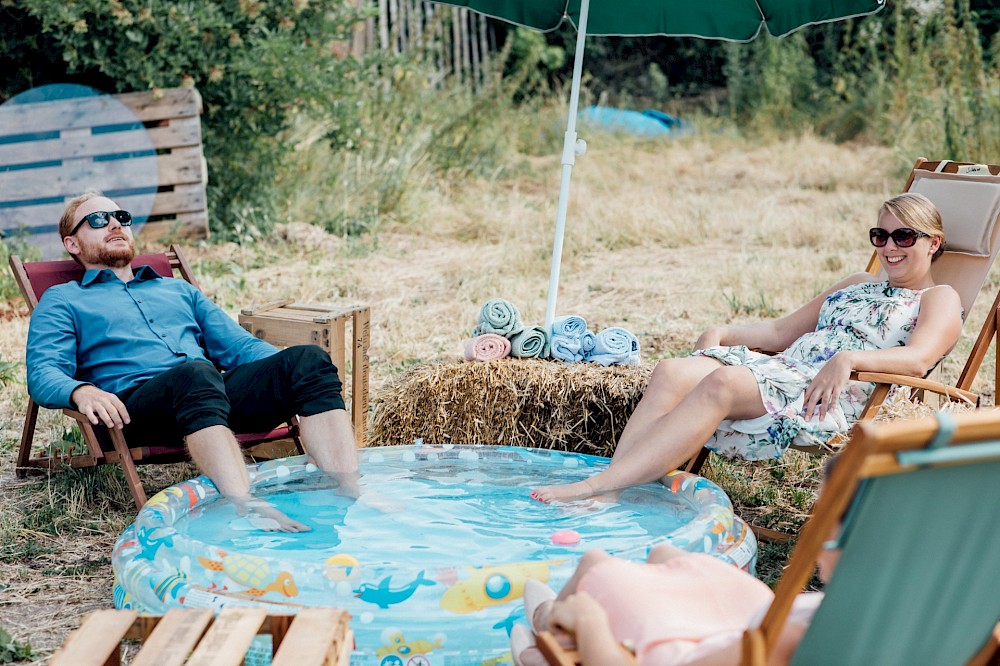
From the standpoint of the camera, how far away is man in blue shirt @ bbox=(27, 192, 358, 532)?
3.56 m

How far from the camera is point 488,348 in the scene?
4504mm

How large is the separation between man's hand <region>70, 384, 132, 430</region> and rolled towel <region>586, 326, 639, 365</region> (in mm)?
1914

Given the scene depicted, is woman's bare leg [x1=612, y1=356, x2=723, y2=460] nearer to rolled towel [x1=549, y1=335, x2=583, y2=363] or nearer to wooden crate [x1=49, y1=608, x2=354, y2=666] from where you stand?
rolled towel [x1=549, y1=335, x2=583, y2=363]

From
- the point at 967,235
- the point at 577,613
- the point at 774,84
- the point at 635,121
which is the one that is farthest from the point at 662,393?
the point at 774,84

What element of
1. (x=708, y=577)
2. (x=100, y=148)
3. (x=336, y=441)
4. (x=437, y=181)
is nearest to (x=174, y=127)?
(x=100, y=148)

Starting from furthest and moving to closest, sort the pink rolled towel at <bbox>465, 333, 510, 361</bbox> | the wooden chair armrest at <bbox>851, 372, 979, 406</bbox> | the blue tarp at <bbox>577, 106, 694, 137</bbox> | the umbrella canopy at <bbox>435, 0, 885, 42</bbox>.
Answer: the blue tarp at <bbox>577, 106, 694, 137</bbox> < the umbrella canopy at <bbox>435, 0, 885, 42</bbox> < the pink rolled towel at <bbox>465, 333, 510, 361</bbox> < the wooden chair armrest at <bbox>851, 372, 979, 406</bbox>

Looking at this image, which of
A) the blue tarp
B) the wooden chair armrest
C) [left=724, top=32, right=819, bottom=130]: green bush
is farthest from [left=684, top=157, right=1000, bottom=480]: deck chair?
[left=724, top=32, right=819, bottom=130]: green bush

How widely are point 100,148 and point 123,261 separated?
168 inches

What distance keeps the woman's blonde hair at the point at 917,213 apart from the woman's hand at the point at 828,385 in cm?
63

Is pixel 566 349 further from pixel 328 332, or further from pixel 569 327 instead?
pixel 328 332

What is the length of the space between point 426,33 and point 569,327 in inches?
226

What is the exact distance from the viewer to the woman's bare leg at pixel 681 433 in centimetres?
357

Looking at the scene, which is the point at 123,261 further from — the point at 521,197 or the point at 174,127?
the point at 521,197

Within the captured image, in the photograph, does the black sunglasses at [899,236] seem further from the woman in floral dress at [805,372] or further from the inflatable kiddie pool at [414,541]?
the inflatable kiddie pool at [414,541]
